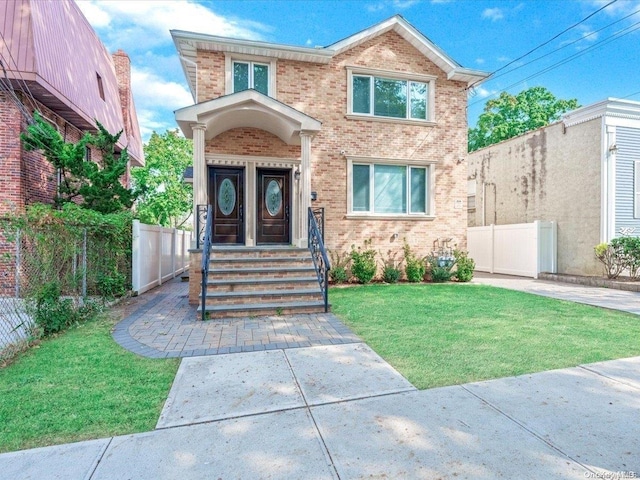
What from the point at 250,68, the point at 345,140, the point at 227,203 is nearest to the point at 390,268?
the point at 345,140

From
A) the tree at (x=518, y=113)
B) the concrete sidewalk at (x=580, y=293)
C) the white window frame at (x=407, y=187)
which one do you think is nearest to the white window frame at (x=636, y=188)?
the concrete sidewalk at (x=580, y=293)

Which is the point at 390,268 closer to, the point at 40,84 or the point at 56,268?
the point at 56,268

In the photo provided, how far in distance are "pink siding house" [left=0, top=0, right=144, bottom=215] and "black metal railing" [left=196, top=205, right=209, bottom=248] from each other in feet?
12.9

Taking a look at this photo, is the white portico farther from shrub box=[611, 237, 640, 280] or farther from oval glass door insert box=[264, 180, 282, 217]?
shrub box=[611, 237, 640, 280]

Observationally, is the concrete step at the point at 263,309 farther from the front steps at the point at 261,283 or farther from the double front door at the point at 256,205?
the double front door at the point at 256,205

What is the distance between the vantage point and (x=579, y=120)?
1188 cm

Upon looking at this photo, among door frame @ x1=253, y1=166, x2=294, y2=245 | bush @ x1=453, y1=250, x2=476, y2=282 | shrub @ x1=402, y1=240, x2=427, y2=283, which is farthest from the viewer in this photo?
bush @ x1=453, y1=250, x2=476, y2=282

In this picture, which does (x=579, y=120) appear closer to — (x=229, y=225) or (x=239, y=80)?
(x=239, y=80)

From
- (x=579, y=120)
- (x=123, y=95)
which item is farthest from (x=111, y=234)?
(x=579, y=120)

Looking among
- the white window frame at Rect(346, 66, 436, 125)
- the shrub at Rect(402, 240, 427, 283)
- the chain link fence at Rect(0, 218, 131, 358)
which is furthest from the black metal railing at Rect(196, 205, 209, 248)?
the shrub at Rect(402, 240, 427, 283)

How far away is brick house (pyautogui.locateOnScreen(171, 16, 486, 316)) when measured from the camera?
9.78m

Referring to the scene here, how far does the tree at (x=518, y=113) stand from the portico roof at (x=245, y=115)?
25323 millimetres

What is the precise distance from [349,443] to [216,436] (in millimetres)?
992

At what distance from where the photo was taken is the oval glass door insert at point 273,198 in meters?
10.3
